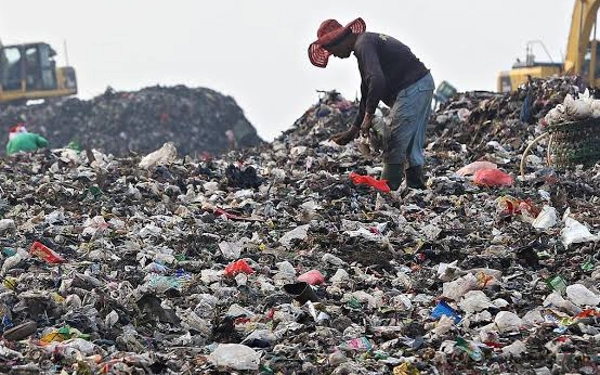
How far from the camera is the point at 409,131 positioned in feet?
29.8

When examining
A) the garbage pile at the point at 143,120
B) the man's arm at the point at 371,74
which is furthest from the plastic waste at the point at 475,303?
the garbage pile at the point at 143,120

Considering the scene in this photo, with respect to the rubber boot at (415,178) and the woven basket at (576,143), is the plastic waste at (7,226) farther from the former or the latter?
the woven basket at (576,143)

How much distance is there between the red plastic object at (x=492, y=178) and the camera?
9.67 meters

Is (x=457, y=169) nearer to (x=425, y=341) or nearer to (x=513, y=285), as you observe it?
(x=513, y=285)

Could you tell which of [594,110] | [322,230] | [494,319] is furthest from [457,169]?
[494,319]

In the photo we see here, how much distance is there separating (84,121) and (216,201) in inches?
771

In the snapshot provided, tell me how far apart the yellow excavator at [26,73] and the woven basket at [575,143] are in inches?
907

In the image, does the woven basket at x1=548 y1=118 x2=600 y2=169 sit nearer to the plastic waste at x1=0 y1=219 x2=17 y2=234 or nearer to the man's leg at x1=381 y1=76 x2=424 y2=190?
the man's leg at x1=381 y1=76 x2=424 y2=190

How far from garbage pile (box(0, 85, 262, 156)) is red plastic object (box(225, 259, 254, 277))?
63.9ft

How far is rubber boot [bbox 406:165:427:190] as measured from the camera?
938 cm

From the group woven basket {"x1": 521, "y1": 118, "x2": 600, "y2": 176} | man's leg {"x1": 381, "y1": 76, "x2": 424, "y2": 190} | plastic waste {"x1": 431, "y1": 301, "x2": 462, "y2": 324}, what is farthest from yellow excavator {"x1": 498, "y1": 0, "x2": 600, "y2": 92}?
plastic waste {"x1": 431, "y1": 301, "x2": 462, "y2": 324}

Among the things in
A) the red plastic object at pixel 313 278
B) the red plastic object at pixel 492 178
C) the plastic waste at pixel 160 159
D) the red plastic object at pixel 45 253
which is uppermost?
→ the plastic waste at pixel 160 159

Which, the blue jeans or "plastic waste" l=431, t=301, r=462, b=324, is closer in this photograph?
"plastic waste" l=431, t=301, r=462, b=324

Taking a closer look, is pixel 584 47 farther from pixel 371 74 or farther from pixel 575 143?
pixel 371 74
